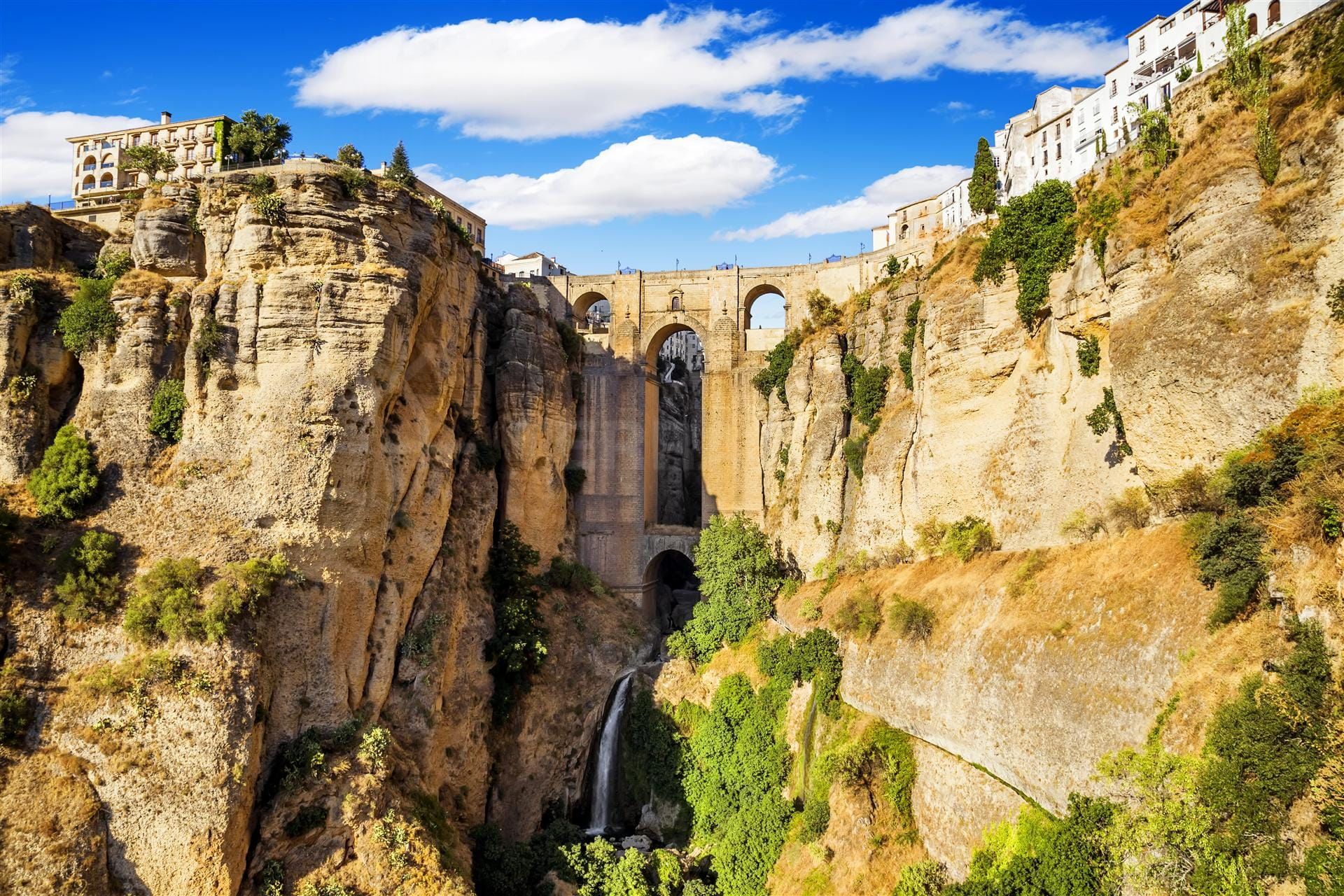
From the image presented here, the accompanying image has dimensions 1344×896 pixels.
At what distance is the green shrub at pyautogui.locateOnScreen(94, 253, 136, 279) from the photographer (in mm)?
26062

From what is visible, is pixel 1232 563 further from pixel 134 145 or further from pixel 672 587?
pixel 134 145

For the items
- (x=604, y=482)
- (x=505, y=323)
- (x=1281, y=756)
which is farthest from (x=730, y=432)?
(x=1281, y=756)

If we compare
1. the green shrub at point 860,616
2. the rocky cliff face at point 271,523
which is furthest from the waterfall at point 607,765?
the green shrub at point 860,616

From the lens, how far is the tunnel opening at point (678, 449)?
4572 centimetres

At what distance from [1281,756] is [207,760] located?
2117 cm

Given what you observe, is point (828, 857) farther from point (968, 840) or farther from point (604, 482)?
point (604, 482)

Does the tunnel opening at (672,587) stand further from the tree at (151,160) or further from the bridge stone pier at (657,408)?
the tree at (151,160)

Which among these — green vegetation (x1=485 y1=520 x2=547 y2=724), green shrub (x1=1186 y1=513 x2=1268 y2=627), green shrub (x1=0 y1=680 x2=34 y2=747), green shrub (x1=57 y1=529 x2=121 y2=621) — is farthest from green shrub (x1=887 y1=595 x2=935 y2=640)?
green shrub (x1=0 y1=680 x2=34 y2=747)

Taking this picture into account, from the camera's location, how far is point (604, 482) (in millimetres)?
40219

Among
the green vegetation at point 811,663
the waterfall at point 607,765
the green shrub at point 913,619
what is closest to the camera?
the green shrub at point 913,619

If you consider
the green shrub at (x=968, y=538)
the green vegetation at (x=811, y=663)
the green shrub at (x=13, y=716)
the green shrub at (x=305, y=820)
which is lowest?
the green shrub at (x=305, y=820)

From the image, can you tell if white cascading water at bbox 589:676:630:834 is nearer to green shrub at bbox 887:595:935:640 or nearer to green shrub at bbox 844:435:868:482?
green shrub at bbox 844:435:868:482

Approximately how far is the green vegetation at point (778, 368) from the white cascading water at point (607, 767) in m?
14.0

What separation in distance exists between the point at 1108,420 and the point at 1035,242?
606 cm
